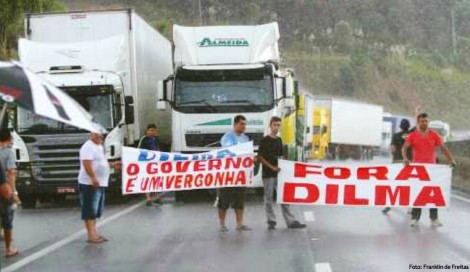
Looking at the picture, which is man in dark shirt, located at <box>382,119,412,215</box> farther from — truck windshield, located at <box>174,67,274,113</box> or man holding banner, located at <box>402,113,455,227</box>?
truck windshield, located at <box>174,67,274,113</box>

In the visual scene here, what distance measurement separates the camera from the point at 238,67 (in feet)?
59.0

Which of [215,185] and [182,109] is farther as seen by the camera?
[182,109]

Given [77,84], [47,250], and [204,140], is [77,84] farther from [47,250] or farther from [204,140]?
[47,250]

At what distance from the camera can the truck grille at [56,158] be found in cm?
1720

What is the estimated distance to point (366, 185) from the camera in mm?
13242

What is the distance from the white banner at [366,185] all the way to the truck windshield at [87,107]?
5.60 metres

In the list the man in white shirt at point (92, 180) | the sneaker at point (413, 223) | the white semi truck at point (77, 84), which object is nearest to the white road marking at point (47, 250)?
the man in white shirt at point (92, 180)

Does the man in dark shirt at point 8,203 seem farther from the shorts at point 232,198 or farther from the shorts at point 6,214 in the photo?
the shorts at point 232,198

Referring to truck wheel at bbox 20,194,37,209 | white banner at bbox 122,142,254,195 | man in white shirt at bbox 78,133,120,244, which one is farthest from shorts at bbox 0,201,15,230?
truck wheel at bbox 20,194,37,209

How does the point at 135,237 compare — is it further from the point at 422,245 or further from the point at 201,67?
the point at 201,67

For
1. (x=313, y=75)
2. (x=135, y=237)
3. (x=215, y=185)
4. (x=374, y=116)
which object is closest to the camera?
(x=135, y=237)

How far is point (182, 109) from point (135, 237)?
592cm

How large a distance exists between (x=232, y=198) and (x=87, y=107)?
5.68 metres

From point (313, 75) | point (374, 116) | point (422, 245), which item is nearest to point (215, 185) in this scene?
point (422, 245)
